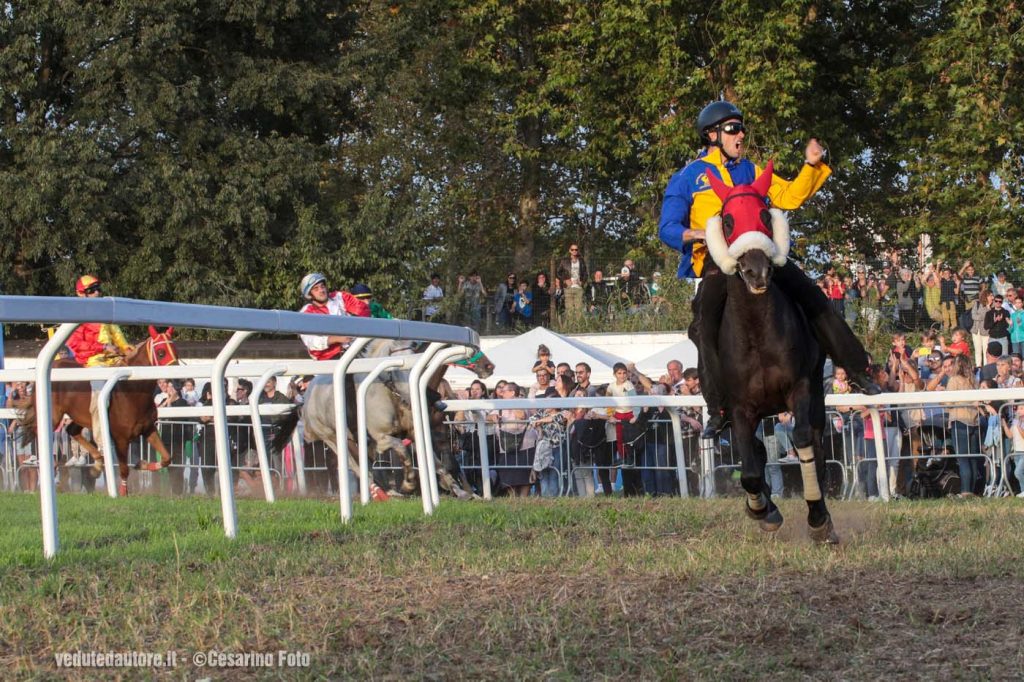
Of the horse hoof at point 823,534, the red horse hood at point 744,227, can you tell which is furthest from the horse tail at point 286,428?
the horse hoof at point 823,534

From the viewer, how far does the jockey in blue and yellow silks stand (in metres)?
8.65

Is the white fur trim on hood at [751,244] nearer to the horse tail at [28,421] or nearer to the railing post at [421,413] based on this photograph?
the railing post at [421,413]

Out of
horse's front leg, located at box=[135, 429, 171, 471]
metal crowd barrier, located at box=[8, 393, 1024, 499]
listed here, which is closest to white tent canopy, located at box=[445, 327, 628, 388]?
metal crowd barrier, located at box=[8, 393, 1024, 499]

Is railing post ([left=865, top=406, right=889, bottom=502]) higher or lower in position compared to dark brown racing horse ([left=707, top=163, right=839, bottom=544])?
lower

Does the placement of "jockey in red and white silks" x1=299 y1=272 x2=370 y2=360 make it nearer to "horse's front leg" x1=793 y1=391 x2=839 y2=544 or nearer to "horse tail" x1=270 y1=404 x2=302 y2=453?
"horse tail" x1=270 y1=404 x2=302 y2=453

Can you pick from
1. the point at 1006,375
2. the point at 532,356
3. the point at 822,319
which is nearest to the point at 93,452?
the point at 822,319

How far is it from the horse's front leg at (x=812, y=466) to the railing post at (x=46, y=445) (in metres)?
4.02

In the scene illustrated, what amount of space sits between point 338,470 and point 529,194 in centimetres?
3107

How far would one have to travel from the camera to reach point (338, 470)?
9203 millimetres

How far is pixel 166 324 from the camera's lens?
22.1 feet

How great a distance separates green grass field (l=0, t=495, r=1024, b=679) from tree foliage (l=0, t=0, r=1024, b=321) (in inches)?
931

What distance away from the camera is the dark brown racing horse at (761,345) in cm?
764

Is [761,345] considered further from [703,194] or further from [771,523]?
[703,194]

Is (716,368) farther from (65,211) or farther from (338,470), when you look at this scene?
(65,211)
